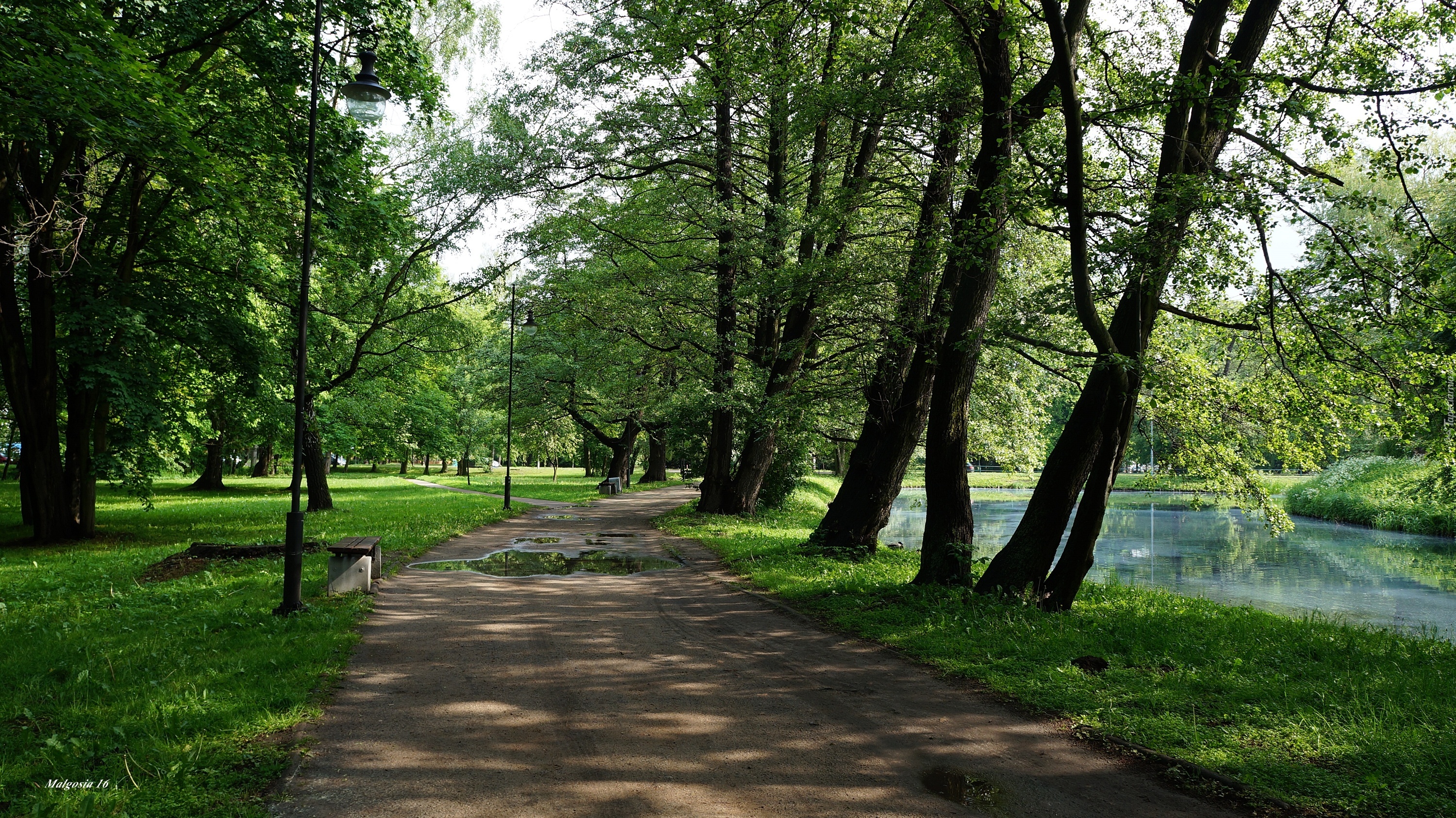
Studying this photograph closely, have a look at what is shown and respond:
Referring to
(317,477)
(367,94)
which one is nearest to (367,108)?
(367,94)

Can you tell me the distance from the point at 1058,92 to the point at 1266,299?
318 cm

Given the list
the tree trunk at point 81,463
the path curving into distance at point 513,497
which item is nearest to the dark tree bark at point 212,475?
the path curving into distance at point 513,497

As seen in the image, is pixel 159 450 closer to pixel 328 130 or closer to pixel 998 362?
pixel 328 130

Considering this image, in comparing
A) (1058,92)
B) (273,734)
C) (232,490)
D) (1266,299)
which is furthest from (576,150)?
(232,490)

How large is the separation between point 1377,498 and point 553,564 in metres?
27.4

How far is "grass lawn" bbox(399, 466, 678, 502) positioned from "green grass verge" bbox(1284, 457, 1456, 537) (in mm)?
26298

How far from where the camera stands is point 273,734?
16.7 ft

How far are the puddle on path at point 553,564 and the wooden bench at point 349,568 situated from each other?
89.1 inches

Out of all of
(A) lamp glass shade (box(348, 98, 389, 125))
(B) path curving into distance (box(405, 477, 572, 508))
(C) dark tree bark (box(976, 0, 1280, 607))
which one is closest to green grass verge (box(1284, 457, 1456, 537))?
(C) dark tree bark (box(976, 0, 1280, 607))

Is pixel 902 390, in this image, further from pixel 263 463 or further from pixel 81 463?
pixel 263 463

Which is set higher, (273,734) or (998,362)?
(998,362)

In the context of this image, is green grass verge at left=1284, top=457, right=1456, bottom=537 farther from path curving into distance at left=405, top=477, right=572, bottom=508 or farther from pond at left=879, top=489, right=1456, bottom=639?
path curving into distance at left=405, top=477, right=572, bottom=508

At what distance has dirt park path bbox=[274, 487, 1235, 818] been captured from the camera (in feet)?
14.1

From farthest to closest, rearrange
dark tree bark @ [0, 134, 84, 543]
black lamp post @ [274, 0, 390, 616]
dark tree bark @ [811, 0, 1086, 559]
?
dark tree bark @ [0, 134, 84, 543], dark tree bark @ [811, 0, 1086, 559], black lamp post @ [274, 0, 390, 616]
